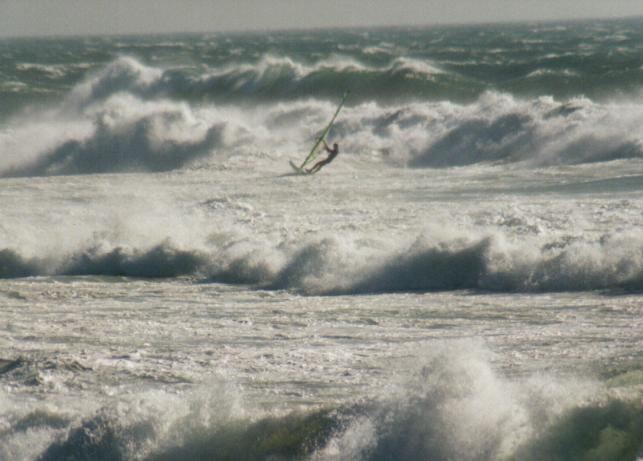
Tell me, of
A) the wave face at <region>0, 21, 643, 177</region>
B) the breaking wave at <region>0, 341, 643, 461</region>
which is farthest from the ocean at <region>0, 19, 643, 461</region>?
the wave face at <region>0, 21, 643, 177</region>

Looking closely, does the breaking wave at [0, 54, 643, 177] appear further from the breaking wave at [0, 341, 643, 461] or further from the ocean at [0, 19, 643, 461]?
the breaking wave at [0, 341, 643, 461]

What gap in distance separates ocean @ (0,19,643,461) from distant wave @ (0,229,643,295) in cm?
3

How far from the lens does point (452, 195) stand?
827 inches

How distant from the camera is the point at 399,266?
1466 cm

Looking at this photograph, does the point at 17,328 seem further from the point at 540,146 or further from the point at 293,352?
the point at 540,146

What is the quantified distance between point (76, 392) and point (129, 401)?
2.91ft

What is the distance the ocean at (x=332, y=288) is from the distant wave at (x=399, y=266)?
0.03 m

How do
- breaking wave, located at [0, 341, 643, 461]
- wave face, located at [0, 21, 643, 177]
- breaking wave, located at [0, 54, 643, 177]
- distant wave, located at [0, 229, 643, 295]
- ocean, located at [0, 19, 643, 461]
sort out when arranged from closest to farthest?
breaking wave, located at [0, 341, 643, 461] < ocean, located at [0, 19, 643, 461] < distant wave, located at [0, 229, 643, 295] < breaking wave, located at [0, 54, 643, 177] < wave face, located at [0, 21, 643, 177]

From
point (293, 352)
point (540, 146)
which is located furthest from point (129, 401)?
point (540, 146)

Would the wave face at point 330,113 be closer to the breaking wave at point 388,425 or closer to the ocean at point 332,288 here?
the ocean at point 332,288

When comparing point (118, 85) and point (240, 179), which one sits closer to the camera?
point (240, 179)

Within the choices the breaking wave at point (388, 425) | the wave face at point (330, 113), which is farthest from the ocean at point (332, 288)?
the wave face at point (330, 113)

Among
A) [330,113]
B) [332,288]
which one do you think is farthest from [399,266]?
[330,113]

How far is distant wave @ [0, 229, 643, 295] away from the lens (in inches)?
536
